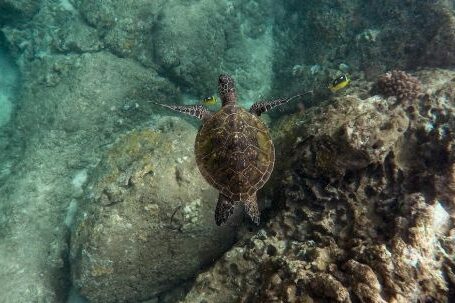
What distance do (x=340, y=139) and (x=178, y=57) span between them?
578 cm

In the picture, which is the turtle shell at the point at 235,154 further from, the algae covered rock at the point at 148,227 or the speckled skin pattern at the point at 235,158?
the algae covered rock at the point at 148,227

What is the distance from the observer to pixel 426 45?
735 centimetres

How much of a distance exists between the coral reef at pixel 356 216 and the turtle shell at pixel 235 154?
0.55 meters

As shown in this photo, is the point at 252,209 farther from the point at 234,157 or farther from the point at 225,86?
the point at 225,86

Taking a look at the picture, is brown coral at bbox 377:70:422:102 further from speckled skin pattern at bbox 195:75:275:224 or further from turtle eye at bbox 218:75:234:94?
turtle eye at bbox 218:75:234:94

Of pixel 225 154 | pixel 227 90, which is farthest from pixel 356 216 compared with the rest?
pixel 227 90

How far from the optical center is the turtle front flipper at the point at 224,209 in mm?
4484

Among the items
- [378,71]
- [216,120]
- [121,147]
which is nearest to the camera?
[216,120]

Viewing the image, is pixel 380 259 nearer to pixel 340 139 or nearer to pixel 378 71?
pixel 340 139

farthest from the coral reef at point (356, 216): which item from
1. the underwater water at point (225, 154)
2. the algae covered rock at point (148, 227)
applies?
the algae covered rock at point (148, 227)

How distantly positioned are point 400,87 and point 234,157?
10.8ft

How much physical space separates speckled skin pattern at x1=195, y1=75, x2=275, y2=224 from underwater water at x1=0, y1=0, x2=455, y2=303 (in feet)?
0.08

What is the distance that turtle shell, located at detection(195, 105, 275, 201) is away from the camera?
4.41 meters

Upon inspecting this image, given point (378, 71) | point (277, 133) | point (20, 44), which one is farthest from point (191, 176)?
point (20, 44)
